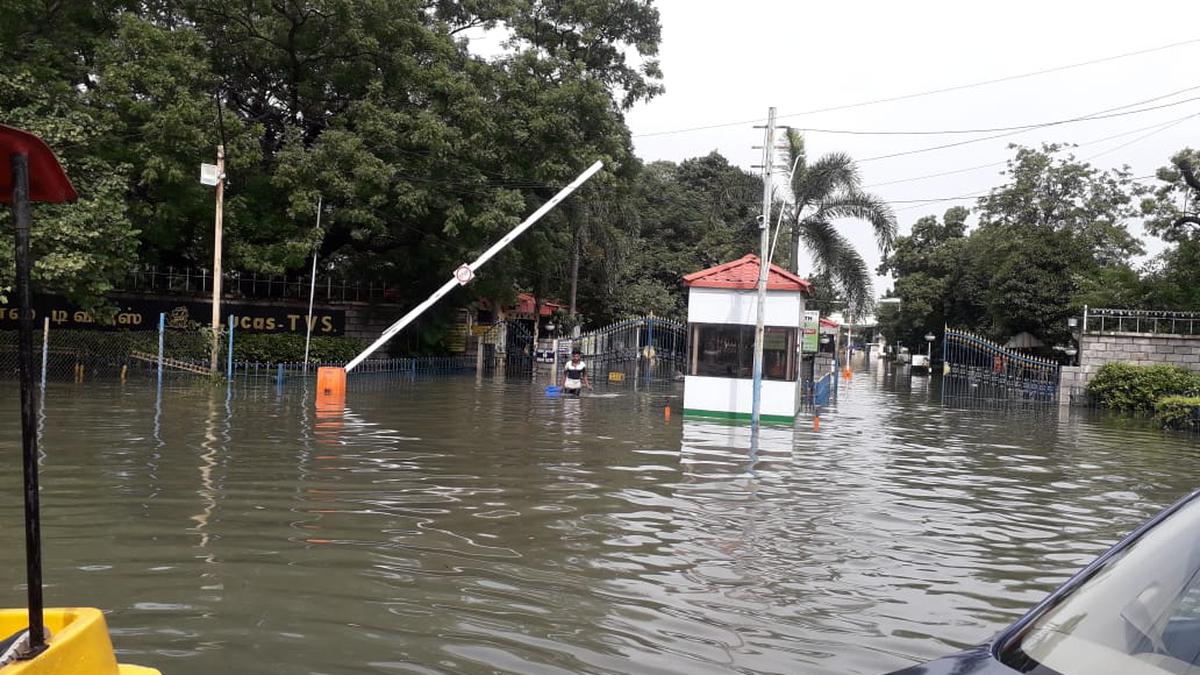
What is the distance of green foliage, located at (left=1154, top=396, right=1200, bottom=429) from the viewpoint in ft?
70.9

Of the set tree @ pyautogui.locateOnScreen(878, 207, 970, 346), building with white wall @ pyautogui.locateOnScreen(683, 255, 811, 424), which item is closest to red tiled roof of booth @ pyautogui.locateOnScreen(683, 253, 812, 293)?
building with white wall @ pyautogui.locateOnScreen(683, 255, 811, 424)

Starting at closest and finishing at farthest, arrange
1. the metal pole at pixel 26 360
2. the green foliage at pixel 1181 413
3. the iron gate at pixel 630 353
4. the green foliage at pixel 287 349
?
the metal pole at pixel 26 360, the green foliage at pixel 1181 413, the green foliage at pixel 287 349, the iron gate at pixel 630 353

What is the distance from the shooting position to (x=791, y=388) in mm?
18828

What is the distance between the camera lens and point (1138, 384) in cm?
2638

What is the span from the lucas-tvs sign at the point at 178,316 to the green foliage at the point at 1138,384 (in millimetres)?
24337

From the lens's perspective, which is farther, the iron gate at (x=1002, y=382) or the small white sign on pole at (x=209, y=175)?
the iron gate at (x=1002, y=382)

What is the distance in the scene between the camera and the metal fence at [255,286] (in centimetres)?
3077

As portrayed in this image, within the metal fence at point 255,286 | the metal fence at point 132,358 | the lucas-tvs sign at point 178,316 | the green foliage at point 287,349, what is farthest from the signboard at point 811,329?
the lucas-tvs sign at point 178,316

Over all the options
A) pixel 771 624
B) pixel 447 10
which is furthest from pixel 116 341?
pixel 771 624

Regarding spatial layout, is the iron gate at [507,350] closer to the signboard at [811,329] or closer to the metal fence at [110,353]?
the signboard at [811,329]

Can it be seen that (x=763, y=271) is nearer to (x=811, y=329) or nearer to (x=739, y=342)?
(x=739, y=342)

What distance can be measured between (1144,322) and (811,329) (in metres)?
11.6

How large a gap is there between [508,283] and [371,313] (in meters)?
5.54

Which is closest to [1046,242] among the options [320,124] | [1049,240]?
[1049,240]
